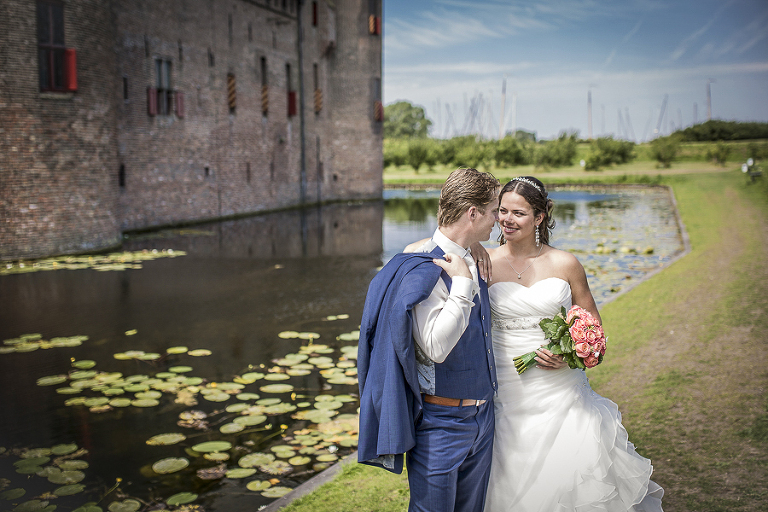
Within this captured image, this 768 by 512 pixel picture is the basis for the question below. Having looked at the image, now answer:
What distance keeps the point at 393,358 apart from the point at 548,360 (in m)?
0.87

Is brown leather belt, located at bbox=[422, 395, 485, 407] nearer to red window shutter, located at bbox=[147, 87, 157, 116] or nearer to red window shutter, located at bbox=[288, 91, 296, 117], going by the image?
red window shutter, located at bbox=[147, 87, 157, 116]

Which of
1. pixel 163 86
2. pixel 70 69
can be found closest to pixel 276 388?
pixel 70 69

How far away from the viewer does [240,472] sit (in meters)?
4.21

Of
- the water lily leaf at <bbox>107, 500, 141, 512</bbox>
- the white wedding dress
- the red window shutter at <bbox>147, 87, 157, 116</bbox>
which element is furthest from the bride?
the red window shutter at <bbox>147, 87, 157, 116</bbox>

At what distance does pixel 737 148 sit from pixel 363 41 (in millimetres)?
38627

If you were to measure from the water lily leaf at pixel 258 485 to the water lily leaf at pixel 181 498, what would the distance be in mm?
335

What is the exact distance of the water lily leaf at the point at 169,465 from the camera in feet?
13.9

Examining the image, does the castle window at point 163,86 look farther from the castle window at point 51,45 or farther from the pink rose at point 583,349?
the pink rose at point 583,349

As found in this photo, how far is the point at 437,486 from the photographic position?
2373 millimetres

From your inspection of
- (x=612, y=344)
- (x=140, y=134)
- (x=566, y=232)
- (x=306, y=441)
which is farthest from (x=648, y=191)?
(x=306, y=441)

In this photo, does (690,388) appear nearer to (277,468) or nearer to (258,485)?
(277,468)

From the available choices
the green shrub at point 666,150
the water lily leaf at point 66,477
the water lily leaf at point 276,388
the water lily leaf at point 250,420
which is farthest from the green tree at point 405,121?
the water lily leaf at point 66,477

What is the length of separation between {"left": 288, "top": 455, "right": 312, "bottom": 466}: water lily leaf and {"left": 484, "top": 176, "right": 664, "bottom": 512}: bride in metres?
1.91

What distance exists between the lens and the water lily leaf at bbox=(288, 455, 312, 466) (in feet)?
14.4
